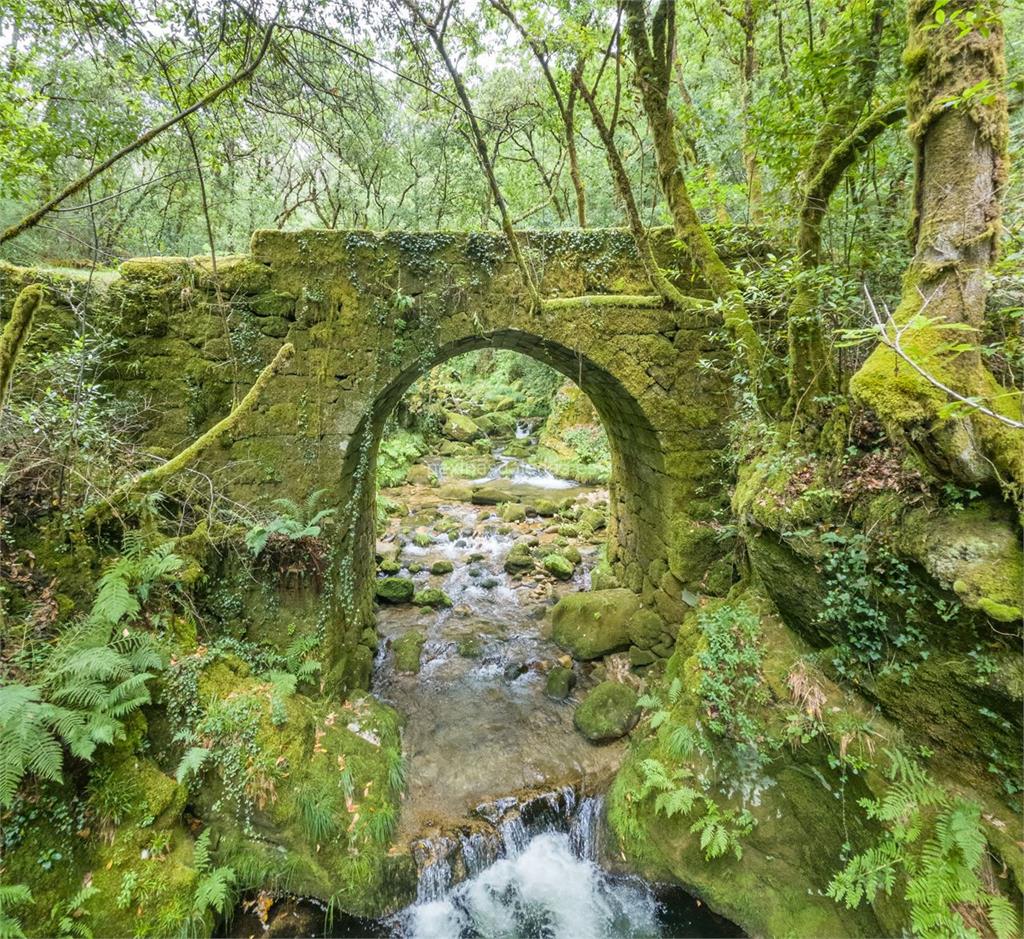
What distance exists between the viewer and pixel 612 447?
648 centimetres

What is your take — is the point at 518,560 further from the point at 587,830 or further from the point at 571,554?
the point at 587,830

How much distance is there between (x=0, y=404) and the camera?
5.77 feet

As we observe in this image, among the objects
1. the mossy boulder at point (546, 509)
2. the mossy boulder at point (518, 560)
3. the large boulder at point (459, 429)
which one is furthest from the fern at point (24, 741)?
the large boulder at point (459, 429)

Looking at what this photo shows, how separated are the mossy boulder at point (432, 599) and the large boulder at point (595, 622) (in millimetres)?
1642

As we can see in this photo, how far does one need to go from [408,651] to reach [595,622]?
2235 mm

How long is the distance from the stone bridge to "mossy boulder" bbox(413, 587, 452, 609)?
1927mm

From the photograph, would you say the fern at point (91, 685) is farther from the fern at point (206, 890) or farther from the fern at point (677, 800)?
the fern at point (677, 800)

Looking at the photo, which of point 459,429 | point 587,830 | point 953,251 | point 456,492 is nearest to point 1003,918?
point 587,830

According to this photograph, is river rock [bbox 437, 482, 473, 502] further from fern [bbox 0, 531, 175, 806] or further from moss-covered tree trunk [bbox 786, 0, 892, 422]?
moss-covered tree trunk [bbox 786, 0, 892, 422]

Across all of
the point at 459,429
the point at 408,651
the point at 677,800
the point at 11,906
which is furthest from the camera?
the point at 459,429

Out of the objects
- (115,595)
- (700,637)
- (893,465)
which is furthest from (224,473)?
(893,465)

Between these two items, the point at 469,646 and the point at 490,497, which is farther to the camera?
the point at 490,497

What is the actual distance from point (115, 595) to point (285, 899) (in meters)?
2.35

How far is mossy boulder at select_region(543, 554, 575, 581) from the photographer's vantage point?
291 inches
